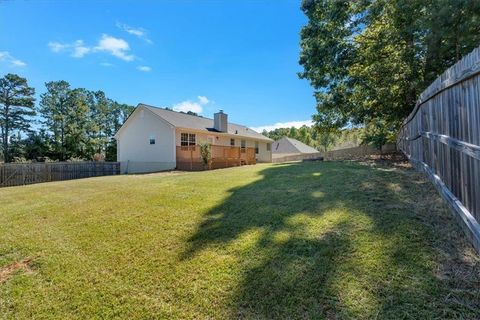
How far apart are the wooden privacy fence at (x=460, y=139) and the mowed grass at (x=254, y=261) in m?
0.28

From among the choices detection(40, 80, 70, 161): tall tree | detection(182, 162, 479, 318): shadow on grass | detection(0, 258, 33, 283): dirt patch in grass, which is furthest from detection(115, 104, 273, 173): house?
detection(40, 80, 70, 161): tall tree

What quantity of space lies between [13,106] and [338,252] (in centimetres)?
4491

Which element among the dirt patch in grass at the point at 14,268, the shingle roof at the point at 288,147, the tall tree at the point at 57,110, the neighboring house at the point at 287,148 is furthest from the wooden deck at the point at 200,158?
the shingle roof at the point at 288,147

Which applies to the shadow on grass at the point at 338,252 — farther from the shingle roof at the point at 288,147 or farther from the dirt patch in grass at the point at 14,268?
the shingle roof at the point at 288,147

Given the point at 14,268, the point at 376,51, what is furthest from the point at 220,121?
the point at 14,268

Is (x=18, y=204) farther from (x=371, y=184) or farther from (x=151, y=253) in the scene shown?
(x=371, y=184)

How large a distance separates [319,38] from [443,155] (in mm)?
10795

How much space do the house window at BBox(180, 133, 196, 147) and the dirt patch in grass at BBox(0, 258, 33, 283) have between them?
15.9 metres

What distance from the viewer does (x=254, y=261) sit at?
10.0ft

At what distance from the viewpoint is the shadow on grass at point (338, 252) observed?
2281mm

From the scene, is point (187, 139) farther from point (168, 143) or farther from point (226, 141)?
point (226, 141)

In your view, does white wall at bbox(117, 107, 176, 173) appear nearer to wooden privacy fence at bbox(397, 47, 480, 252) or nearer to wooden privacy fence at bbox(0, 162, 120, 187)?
wooden privacy fence at bbox(0, 162, 120, 187)

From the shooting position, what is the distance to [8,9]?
8.09 meters

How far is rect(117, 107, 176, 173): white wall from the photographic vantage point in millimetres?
18797
